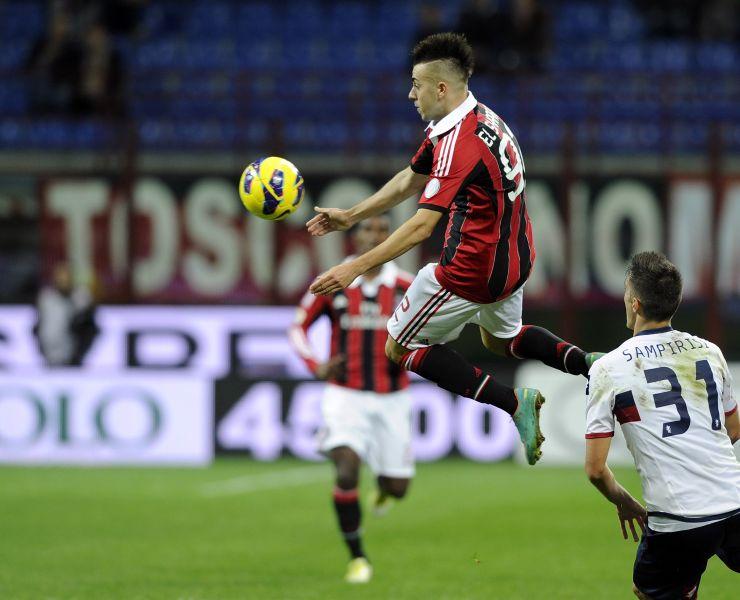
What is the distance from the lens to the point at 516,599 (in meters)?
7.99

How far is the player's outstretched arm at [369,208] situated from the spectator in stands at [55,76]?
1165 cm

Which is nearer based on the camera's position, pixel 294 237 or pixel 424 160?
pixel 424 160

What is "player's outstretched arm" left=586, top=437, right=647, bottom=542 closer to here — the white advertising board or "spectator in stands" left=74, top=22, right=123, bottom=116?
the white advertising board

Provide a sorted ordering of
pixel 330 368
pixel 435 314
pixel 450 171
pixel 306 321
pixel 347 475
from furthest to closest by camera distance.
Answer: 1. pixel 306 321
2. pixel 330 368
3. pixel 347 475
4. pixel 435 314
5. pixel 450 171

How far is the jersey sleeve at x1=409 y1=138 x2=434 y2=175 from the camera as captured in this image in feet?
21.9

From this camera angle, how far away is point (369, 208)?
6.71m

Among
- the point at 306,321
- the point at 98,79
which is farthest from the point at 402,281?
the point at 98,79

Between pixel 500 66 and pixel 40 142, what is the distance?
242 inches

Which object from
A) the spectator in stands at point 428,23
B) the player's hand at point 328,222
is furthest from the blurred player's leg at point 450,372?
the spectator in stands at point 428,23

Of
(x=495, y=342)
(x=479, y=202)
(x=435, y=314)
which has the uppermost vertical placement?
(x=479, y=202)

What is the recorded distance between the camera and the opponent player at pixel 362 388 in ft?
29.8

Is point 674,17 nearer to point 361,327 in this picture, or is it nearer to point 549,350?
point 361,327

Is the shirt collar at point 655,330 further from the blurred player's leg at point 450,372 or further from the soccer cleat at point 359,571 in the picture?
the soccer cleat at point 359,571

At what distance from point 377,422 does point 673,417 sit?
4625 millimetres
